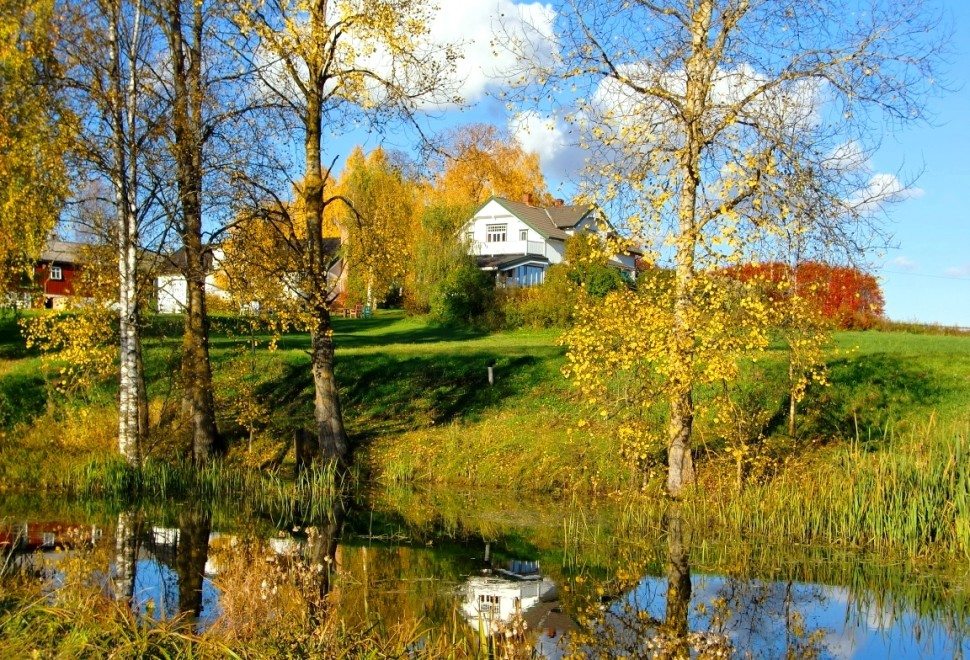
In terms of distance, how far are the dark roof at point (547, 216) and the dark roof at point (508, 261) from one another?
2628 mm

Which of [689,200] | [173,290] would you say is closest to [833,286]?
[689,200]

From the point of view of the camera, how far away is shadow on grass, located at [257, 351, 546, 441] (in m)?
23.6

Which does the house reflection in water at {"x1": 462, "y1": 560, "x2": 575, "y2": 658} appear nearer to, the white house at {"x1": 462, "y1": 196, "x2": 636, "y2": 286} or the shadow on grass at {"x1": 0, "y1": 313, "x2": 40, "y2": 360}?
the shadow on grass at {"x1": 0, "y1": 313, "x2": 40, "y2": 360}

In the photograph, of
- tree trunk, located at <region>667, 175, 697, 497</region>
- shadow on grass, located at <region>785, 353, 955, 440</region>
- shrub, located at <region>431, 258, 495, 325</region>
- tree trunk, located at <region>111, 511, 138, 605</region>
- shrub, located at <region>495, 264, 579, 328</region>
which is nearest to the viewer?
tree trunk, located at <region>111, 511, 138, 605</region>

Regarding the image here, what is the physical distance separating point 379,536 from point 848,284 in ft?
37.6

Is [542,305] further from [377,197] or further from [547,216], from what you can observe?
[547,216]

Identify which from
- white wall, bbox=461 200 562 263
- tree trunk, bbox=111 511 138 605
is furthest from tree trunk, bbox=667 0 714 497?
white wall, bbox=461 200 562 263

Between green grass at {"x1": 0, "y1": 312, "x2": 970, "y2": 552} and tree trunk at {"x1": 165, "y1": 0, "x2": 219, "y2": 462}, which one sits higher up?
tree trunk at {"x1": 165, "y1": 0, "x2": 219, "y2": 462}

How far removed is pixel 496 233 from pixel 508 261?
5.10 metres

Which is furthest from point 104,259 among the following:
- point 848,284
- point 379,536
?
point 848,284

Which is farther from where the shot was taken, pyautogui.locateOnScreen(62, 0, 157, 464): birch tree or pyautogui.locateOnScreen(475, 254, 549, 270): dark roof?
pyautogui.locateOnScreen(475, 254, 549, 270): dark roof

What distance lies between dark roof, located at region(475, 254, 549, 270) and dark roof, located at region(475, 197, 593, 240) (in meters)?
2.63

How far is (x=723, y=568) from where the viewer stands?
1253cm

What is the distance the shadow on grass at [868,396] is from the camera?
20.1 m
